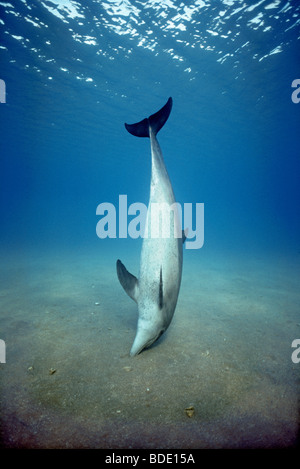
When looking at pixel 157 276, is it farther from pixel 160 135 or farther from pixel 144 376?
pixel 160 135

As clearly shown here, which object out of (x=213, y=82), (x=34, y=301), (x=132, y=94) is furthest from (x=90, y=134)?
(x=34, y=301)

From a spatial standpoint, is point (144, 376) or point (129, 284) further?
point (129, 284)

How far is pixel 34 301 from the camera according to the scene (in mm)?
6859

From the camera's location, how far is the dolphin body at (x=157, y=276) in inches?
158

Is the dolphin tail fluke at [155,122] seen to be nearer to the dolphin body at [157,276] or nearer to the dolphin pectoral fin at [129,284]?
the dolphin body at [157,276]

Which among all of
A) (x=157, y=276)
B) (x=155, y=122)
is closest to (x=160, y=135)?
(x=155, y=122)

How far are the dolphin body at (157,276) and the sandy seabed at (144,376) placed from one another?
0.59m

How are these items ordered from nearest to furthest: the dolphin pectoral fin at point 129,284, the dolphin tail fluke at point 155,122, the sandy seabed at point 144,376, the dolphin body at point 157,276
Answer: the sandy seabed at point 144,376, the dolphin body at point 157,276, the dolphin pectoral fin at point 129,284, the dolphin tail fluke at point 155,122

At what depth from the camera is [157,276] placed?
4070mm

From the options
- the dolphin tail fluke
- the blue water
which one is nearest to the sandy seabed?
the blue water

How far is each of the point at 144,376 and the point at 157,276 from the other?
1590 mm

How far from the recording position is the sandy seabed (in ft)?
8.64

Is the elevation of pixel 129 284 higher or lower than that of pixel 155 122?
lower

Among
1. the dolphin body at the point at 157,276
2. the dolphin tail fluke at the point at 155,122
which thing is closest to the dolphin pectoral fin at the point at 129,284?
the dolphin body at the point at 157,276
